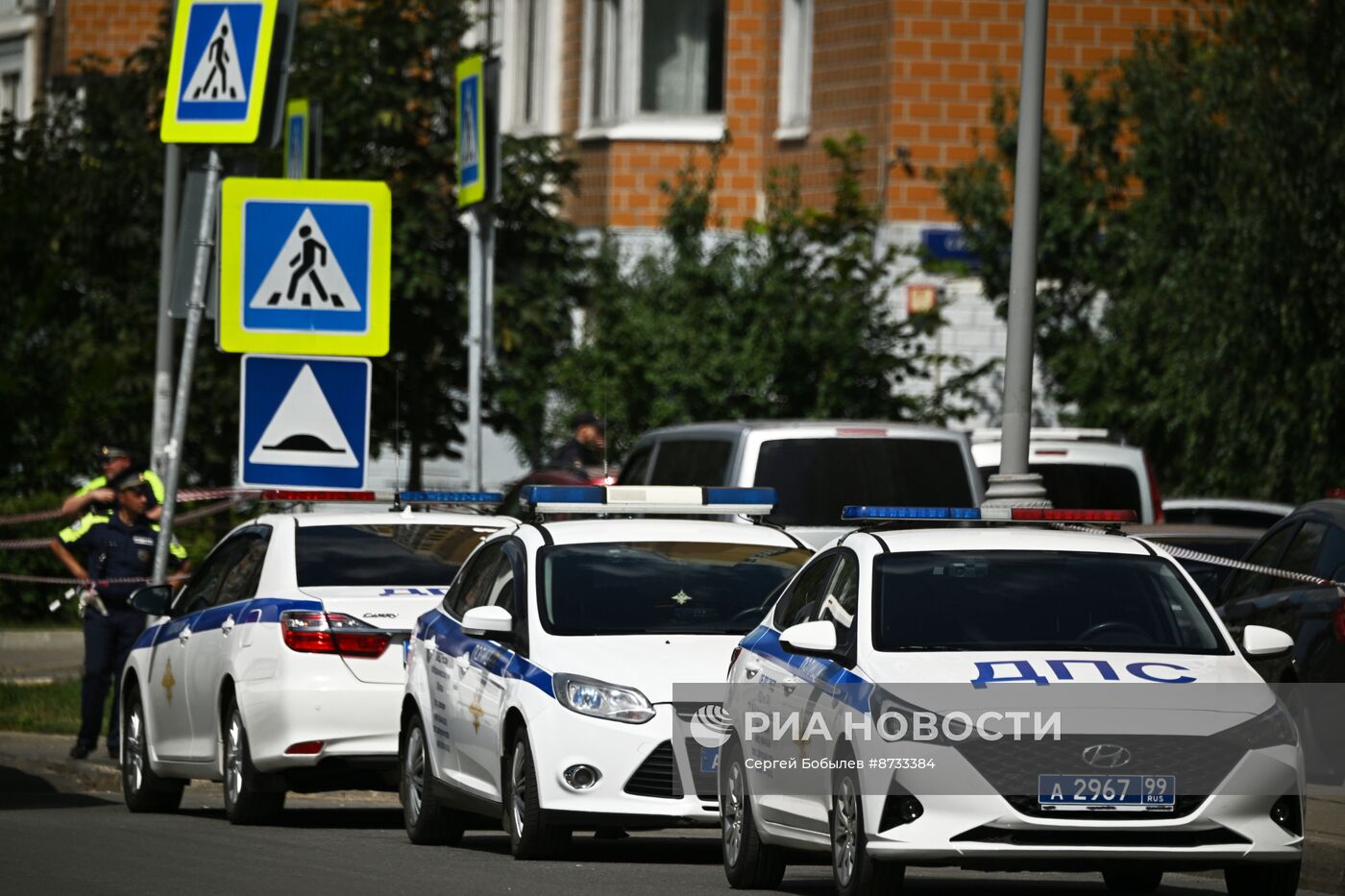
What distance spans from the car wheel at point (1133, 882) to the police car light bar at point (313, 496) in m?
5.38

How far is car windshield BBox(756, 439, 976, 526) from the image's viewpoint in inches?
671

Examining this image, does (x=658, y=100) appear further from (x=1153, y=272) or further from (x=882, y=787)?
(x=882, y=787)

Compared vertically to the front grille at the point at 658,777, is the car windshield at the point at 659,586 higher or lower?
higher

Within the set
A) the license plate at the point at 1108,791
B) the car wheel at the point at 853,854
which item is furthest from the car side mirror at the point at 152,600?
the license plate at the point at 1108,791

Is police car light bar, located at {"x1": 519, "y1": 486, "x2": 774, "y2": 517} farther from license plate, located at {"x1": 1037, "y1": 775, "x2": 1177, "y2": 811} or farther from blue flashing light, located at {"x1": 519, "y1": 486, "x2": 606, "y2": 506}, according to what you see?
license plate, located at {"x1": 1037, "y1": 775, "x2": 1177, "y2": 811}

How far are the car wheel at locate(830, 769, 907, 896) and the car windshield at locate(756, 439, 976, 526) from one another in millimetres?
7020

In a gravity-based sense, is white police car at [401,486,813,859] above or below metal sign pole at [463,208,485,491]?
below

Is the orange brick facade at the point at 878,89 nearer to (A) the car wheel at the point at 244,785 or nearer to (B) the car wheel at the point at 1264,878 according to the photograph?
(A) the car wheel at the point at 244,785

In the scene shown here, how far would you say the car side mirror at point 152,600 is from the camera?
15.7 meters

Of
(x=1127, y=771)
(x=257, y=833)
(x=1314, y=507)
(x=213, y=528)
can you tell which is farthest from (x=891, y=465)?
(x=213, y=528)

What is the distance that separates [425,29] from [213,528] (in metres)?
5.76

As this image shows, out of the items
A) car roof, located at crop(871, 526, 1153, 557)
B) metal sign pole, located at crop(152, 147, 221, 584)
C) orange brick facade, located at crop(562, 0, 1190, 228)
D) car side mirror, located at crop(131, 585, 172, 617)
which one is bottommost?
car side mirror, located at crop(131, 585, 172, 617)

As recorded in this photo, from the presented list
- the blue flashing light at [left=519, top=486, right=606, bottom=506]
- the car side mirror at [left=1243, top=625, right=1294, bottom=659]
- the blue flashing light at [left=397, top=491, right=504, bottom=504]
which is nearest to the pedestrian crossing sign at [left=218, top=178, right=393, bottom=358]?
the blue flashing light at [left=397, top=491, right=504, bottom=504]

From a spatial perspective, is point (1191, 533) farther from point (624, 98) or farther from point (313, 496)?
point (624, 98)
